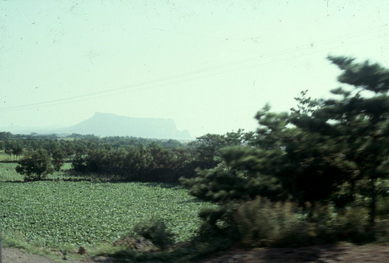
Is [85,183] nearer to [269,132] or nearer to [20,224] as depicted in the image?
[20,224]

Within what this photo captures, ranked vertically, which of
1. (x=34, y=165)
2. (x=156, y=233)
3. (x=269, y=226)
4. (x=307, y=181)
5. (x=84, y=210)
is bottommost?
(x=84, y=210)

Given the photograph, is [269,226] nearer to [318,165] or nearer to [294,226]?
[294,226]

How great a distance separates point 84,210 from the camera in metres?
42.8

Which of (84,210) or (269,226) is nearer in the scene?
(269,226)

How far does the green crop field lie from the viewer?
88.6ft

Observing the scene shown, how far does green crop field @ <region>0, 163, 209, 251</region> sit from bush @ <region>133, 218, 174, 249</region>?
601 cm

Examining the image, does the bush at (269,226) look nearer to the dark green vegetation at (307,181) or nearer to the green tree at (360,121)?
the dark green vegetation at (307,181)

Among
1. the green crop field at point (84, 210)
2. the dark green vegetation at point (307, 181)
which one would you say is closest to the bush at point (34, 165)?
the green crop field at point (84, 210)

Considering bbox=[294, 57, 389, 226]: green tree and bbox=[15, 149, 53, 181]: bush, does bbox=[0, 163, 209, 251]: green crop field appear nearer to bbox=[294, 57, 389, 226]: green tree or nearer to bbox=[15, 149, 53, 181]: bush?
bbox=[15, 149, 53, 181]: bush

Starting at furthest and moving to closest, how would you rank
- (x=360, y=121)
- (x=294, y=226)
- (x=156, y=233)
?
1. (x=156, y=233)
2. (x=360, y=121)
3. (x=294, y=226)

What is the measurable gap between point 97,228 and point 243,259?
83.4ft

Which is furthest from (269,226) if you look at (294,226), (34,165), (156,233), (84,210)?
(34,165)

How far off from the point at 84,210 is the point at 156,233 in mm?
33178

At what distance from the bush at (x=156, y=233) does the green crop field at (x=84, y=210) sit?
6.01 m
